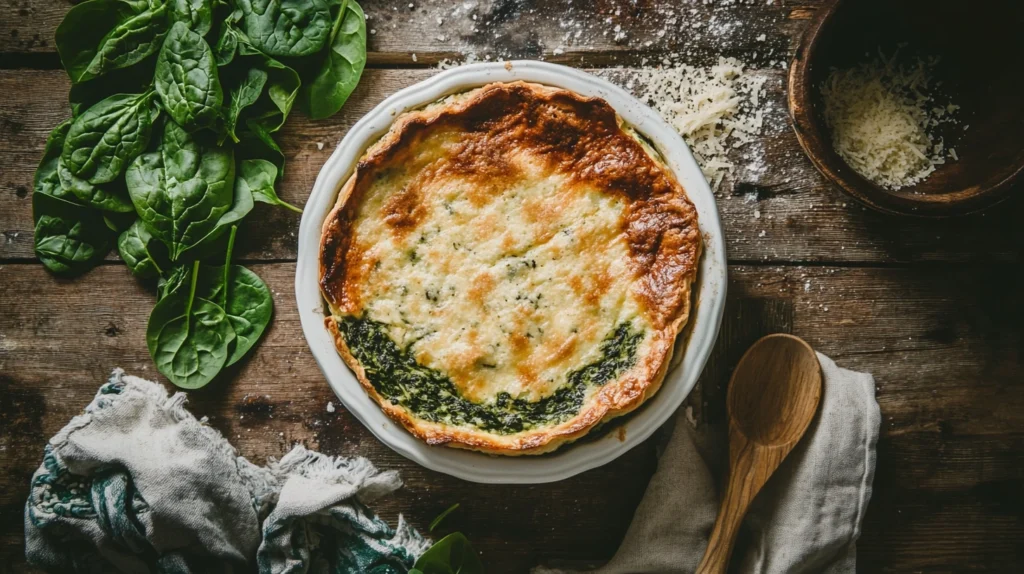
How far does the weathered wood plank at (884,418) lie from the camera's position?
213 centimetres

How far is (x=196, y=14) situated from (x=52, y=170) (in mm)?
633

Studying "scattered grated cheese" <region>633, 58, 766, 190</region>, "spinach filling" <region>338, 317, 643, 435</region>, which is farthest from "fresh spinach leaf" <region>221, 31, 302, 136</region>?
"scattered grated cheese" <region>633, 58, 766, 190</region>

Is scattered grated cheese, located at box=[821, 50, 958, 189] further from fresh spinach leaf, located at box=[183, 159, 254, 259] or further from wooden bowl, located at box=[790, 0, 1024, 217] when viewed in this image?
fresh spinach leaf, located at box=[183, 159, 254, 259]

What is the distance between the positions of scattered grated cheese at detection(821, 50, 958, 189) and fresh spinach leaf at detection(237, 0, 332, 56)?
1407 mm

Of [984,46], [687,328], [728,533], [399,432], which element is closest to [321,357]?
[399,432]

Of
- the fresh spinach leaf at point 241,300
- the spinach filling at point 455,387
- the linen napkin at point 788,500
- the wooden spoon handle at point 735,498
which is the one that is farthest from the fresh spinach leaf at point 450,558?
A: the fresh spinach leaf at point 241,300

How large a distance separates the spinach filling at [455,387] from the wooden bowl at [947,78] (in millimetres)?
737

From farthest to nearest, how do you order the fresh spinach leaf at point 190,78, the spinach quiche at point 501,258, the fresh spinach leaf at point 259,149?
the fresh spinach leaf at point 259,149 < the fresh spinach leaf at point 190,78 < the spinach quiche at point 501,258

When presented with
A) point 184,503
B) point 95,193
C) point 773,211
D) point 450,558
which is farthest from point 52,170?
point 773,211

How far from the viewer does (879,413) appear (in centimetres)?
205

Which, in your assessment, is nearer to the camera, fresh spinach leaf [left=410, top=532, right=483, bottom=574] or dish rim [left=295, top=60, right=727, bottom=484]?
dish rim [left=295, top=60, right=727, bottom=484]

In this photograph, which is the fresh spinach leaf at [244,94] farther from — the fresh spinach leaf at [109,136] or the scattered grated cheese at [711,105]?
the scattered grated cheese at [711,105]

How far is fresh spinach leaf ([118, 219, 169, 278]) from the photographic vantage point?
6.82 ft

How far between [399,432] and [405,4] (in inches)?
48.2
